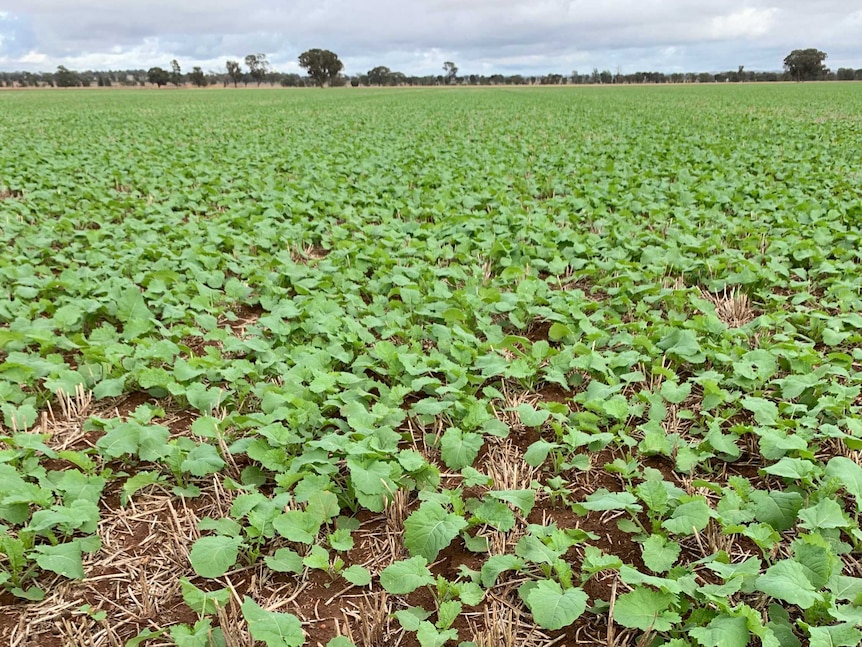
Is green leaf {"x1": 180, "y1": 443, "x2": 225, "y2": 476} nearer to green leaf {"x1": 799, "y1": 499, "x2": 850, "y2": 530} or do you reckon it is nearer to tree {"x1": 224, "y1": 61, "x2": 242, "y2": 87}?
green leaf {"x1": 799, "y1": 499, "x2": 850, "y2": 530}

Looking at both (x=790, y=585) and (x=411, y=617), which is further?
(x=411, y=617)

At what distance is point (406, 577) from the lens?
212cm

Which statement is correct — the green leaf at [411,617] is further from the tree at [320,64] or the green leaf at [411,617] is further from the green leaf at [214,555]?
the tree at [320,64]

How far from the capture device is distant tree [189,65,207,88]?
352 ft

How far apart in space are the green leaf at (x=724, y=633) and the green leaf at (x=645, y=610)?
0.27 ft

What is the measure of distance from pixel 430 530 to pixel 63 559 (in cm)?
143

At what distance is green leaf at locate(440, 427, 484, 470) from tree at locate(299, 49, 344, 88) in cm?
11092

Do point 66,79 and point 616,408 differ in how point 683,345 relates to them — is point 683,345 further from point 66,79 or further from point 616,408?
point 66,79

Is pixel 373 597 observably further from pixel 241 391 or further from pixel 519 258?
pixel 519 258

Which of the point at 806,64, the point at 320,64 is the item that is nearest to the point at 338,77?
the point at 320,64

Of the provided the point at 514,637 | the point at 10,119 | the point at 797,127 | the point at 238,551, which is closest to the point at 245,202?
the point at 238,551

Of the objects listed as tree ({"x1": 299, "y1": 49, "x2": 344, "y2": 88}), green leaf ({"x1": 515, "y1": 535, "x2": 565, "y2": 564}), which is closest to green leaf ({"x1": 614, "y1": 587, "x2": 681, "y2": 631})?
green leaf ({"x1": 515, "y1": 535, "x2": 565, "y2": 564})

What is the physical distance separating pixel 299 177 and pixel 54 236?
4833mm

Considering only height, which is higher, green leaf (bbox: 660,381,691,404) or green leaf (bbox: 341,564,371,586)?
green leaf (bbox: 660,381,691,404)
